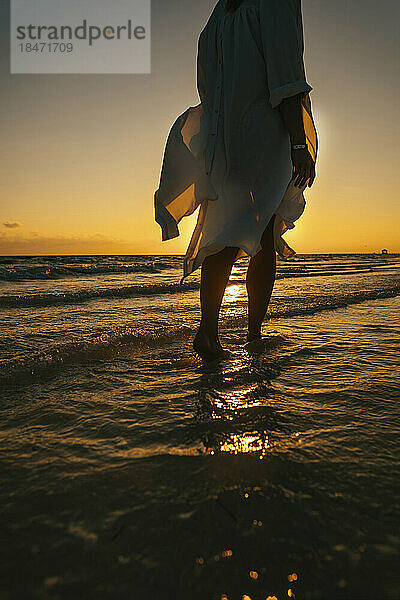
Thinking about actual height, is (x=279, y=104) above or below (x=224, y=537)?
above

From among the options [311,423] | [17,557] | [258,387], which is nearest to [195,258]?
[258,387]

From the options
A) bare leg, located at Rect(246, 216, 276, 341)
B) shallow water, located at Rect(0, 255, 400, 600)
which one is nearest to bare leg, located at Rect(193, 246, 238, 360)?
shallow water, located at Rect(0, 255, 400, 600)

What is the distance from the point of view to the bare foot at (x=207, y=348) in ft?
6.73

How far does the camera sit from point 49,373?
6.01ft

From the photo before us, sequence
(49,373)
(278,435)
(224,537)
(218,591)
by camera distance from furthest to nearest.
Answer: (49,373)
(278,435)
(224,537)
(218,591)

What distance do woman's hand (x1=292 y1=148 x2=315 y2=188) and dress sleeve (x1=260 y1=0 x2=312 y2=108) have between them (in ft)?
0.88

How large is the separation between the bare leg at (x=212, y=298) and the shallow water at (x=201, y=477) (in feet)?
0.43

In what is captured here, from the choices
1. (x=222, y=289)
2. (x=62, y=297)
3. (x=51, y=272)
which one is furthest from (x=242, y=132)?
(x=51, y=272)

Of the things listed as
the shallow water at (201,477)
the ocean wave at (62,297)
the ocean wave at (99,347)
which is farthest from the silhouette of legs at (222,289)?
the ocean wave at (62,297)

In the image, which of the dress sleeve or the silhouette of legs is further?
the silhouette of legs

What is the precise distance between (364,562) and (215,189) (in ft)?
6.01

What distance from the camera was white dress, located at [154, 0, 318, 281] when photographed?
2.00 metres

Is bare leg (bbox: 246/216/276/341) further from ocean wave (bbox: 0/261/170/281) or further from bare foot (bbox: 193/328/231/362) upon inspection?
ocean wave (bbox: 0/261/170/281)

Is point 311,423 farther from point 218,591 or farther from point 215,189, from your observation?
point 215,189
